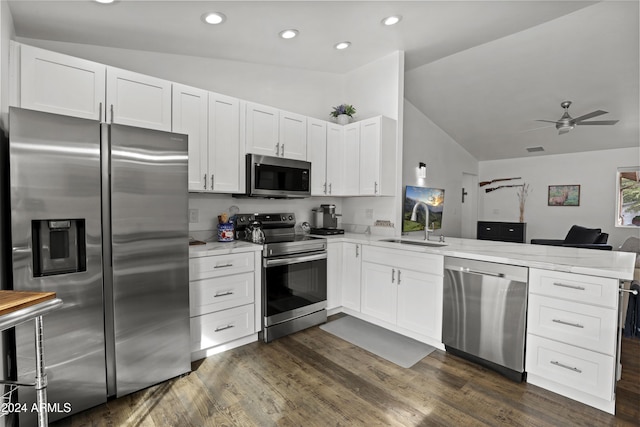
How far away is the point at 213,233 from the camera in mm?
3193

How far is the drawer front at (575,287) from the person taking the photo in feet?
6.16

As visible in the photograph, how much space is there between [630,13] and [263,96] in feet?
12.4

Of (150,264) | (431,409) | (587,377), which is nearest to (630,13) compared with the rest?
(587,377)

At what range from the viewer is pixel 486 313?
93.4 inches

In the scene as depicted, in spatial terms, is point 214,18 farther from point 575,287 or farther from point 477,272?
point 575,287

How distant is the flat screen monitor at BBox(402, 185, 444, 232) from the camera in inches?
216

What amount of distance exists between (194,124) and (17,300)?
2.00 metres

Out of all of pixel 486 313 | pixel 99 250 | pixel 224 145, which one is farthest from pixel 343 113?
pixel 99 250

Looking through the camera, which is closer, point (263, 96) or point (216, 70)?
point (216, 70)

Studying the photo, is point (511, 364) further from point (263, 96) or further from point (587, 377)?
point (263, 96)

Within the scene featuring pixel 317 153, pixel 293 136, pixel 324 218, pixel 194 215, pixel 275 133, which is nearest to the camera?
pixel 194 215

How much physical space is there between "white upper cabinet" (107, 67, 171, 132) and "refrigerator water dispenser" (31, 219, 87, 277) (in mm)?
890

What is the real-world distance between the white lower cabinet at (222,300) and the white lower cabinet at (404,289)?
1140 millimetres

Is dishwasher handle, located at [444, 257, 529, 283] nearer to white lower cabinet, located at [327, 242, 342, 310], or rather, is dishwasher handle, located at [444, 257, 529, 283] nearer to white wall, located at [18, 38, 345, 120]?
white lower cabinet, located at [327, 242, 342, 310]
